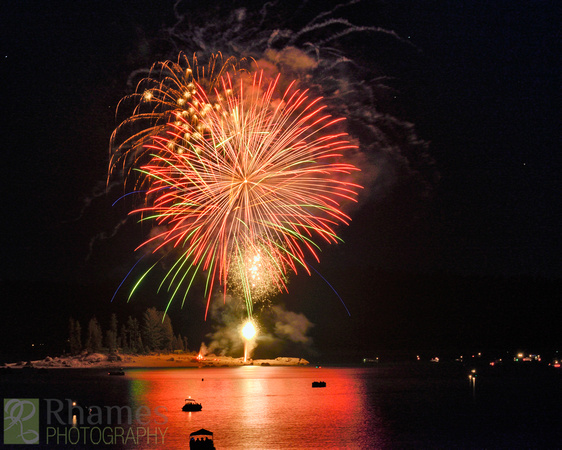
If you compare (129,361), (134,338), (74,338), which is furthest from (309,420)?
(134,338)

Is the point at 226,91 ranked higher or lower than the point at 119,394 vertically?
higher

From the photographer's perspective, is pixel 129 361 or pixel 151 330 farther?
pixel 151 330

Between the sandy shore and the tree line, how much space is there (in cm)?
247

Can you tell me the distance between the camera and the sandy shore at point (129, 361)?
165 metres

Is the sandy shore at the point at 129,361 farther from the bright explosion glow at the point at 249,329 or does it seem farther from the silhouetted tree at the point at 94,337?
the bright explosion glow at the point at 249,329

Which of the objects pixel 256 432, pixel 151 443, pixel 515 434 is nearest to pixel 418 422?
pixel 515 434

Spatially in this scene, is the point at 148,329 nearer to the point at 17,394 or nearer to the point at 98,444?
the point at 17,394

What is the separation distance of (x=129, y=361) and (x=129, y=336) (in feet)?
26.2

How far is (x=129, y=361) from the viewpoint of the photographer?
6875 inches

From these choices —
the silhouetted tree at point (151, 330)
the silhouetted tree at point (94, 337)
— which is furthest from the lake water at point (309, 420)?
the silhouetted tree at point (151, 330)

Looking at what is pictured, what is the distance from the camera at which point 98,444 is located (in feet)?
114

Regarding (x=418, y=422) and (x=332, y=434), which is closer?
(x=332, y=434)

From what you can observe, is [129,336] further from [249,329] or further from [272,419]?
[272,419]

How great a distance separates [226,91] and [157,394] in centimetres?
4162
